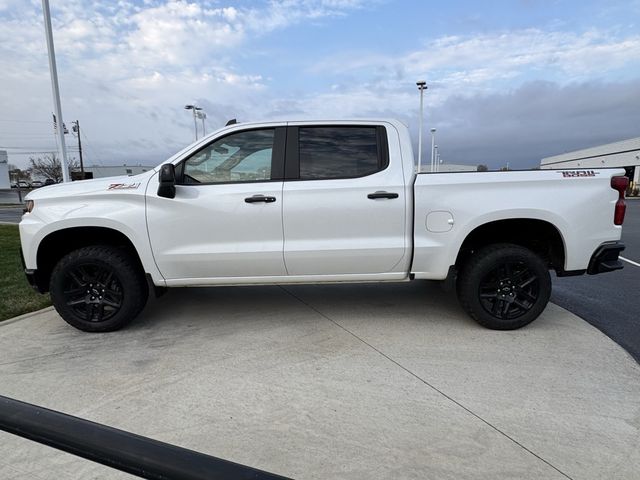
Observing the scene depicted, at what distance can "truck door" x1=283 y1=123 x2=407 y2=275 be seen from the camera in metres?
4.04

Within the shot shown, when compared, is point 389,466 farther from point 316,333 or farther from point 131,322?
point 131,322

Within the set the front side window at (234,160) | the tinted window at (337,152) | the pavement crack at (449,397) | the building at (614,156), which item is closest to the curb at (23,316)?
the front side window at (234,160)

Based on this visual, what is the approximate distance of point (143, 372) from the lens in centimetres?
346

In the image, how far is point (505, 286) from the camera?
4.16m

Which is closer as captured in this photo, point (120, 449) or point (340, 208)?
point (120, 449)

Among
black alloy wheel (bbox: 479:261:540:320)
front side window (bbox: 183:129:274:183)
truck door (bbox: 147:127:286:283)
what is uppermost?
front side window (bbox: 183:129:274:183)

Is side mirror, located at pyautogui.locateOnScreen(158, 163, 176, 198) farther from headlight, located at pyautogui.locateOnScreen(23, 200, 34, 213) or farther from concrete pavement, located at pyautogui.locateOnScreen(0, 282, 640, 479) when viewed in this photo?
concrete pavement, located at pyautogui.locateOnScreen(0, 282, 640, 479)

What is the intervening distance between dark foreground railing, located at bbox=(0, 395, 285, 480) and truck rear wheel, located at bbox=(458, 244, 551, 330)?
3.36 meters

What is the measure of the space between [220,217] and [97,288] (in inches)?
55.5

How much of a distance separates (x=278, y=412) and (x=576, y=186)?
3.29 metres

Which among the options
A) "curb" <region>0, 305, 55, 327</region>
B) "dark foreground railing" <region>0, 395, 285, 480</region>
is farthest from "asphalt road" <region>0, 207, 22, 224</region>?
"dark foreground railing" <region>0, 395, 285, 480</region>

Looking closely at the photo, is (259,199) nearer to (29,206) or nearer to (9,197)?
(29,206)

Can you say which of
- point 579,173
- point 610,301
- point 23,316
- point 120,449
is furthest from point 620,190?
point 23,316

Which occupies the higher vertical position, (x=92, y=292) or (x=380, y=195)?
(x=380, y=195)
